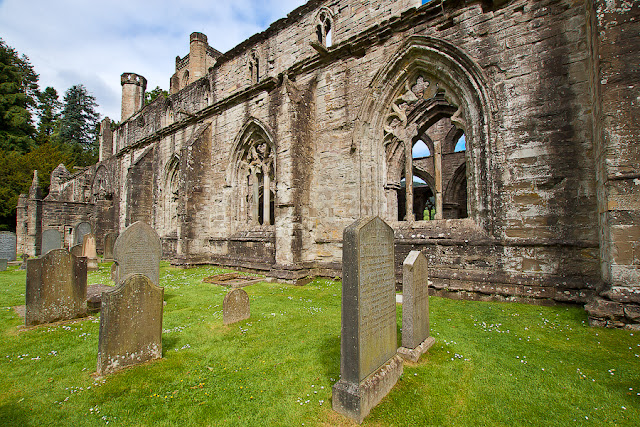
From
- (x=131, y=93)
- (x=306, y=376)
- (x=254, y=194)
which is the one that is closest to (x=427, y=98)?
(x=306, y=376)

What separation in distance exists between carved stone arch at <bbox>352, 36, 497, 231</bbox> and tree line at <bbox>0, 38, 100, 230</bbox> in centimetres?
3097

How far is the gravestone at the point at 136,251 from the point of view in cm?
565

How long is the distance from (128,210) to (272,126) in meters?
11.1

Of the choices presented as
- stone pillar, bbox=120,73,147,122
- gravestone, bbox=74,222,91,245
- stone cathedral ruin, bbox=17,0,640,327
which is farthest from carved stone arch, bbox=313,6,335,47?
stone pillar, bbox=120,73,147,122

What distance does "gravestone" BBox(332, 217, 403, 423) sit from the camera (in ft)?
8.28

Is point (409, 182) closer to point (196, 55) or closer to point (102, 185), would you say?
point (196, 55)

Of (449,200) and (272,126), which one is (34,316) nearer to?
(272,126)

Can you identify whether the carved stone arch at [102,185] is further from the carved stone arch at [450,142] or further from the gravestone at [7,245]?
the carved stone arch at [450,142]

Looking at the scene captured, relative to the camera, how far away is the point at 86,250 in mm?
12148

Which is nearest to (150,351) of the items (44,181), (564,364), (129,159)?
(564,364)

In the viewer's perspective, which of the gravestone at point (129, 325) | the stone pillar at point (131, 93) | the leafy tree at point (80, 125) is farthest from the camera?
the leafy tree at point (80, 125)

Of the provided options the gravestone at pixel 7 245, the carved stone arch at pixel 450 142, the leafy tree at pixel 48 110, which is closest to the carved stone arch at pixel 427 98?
the carved stone arch at pixel 450 142

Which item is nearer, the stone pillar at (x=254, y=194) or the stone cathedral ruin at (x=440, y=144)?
the stone cathedral ruin at (x=440, y=144)

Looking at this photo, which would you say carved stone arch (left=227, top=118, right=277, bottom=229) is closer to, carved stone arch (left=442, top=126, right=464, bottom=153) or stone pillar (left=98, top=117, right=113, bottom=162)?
carved stone arch (left=442, top=126, right=464, bottom=153)
